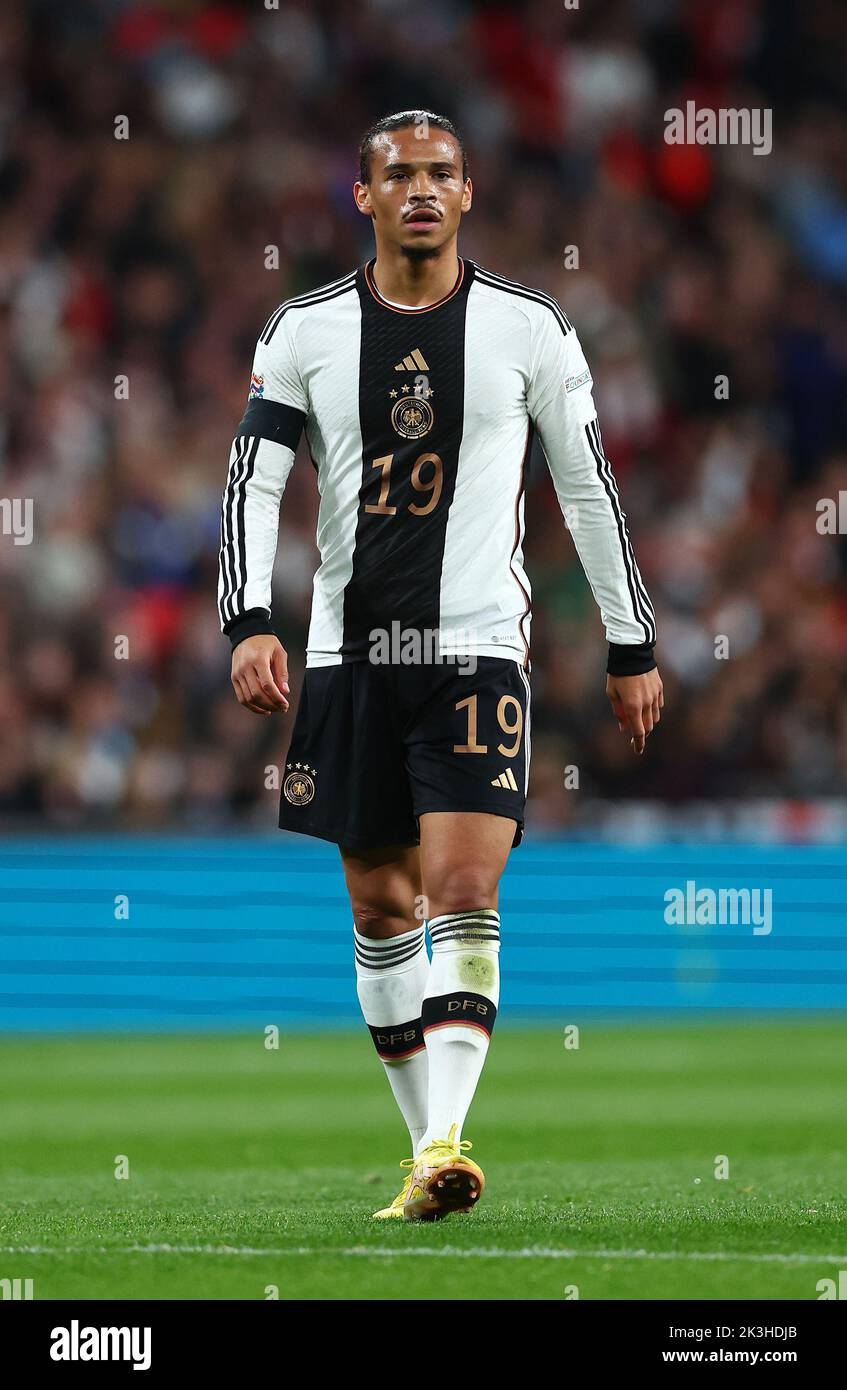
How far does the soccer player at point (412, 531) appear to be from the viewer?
5707mm

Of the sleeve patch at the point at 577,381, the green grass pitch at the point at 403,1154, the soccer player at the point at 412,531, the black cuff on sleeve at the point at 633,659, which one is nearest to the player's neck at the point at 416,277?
the soccer player at the point at 412,531

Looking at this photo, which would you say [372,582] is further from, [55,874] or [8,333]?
[8,333]

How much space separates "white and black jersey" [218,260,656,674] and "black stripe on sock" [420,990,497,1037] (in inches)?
35.5

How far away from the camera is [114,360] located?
587 inches

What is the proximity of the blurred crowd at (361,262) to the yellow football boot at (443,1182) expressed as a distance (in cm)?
689

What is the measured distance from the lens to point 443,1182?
527 centimetres

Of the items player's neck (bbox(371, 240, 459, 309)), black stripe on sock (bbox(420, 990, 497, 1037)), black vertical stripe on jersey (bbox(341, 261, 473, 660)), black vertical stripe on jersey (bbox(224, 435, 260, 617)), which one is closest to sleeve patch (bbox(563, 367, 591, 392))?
black vertical stripe on jersey (bbox(341, 261, 473, 660))

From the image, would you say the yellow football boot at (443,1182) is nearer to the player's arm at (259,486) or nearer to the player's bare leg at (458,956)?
the player's bare leg at (458,956)

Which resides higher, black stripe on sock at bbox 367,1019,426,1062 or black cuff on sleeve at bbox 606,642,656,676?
black cuff on sleeve at bbox 606,642,656,676

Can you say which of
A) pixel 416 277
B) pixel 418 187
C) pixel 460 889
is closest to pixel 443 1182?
pixel 460 889

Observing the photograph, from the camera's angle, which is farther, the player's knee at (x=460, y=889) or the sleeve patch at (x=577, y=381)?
the sleeve patch at (x=577, y=381)

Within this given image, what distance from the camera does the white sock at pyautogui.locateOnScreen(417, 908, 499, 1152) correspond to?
5.43m

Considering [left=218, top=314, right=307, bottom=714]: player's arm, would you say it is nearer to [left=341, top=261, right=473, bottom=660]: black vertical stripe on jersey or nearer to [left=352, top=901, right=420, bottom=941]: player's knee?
[left=341, top=261, right=473, bottom=660]: black vertical stripe on jersey

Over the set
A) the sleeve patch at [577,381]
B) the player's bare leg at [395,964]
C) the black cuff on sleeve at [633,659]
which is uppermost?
the sleeve patch at [577,381]
